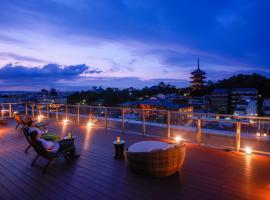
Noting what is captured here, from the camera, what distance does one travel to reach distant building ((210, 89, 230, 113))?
6425 centimetres

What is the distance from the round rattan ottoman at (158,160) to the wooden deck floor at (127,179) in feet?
0.38

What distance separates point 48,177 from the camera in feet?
11.7

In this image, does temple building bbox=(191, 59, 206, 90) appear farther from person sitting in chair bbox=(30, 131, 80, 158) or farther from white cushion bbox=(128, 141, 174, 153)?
white cushion bbox=(128, 141, 174, 153)

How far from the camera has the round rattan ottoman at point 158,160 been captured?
3.36 metres

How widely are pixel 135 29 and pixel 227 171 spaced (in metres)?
14.3

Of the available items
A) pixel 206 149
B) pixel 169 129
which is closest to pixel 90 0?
pixel 169 129

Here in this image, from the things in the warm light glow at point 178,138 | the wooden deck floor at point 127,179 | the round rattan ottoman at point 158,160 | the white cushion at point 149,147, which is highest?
the white cushion at point 149,147

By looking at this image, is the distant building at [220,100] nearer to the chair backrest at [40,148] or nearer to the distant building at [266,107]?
the distant building at [266,107]

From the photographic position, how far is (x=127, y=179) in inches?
134

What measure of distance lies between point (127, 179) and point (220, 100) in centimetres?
6742

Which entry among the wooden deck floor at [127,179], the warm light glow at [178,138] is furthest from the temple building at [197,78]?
the wooden deck floor at [127,179]

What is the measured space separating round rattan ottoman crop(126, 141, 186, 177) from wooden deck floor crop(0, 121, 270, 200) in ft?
0.38

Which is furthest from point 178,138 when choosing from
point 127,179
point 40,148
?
point 40,148

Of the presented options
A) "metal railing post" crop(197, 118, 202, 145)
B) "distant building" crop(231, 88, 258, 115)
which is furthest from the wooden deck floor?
"distant building" crop(231, 88, 258, 115)
